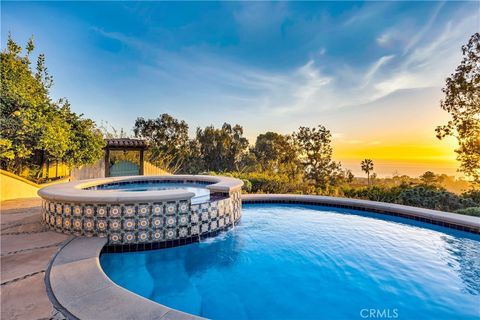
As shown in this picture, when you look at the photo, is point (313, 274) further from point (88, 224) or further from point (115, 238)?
point (88, 224)

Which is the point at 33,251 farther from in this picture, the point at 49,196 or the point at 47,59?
the point at 47,59

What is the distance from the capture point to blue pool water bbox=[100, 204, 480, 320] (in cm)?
270

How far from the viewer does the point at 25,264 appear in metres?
2.72

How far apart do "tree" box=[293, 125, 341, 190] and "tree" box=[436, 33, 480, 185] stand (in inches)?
284

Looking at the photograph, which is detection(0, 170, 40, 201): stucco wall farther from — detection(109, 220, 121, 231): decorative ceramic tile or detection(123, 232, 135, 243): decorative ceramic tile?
detection(123, 232, 135, 243): decorative ceramic tile

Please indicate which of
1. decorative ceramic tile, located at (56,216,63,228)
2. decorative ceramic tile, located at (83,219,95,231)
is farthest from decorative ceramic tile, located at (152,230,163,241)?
decorative ceramic tile, located at (56,216,63,228)

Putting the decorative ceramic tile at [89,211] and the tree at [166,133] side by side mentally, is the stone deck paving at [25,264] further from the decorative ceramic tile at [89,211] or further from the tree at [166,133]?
the tree at [166,133]

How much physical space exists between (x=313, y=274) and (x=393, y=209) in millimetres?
5002

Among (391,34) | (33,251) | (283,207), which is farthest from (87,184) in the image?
(391,34)

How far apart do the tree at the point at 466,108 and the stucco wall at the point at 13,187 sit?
1911 cm

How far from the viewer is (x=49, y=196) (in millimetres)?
4074

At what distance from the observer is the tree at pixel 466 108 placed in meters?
10.9

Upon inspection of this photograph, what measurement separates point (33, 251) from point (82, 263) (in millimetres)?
1011

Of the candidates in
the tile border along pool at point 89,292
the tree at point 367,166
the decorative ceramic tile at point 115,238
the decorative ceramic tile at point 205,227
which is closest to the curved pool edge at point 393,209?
the decorative ceramic tile at point 205,227
